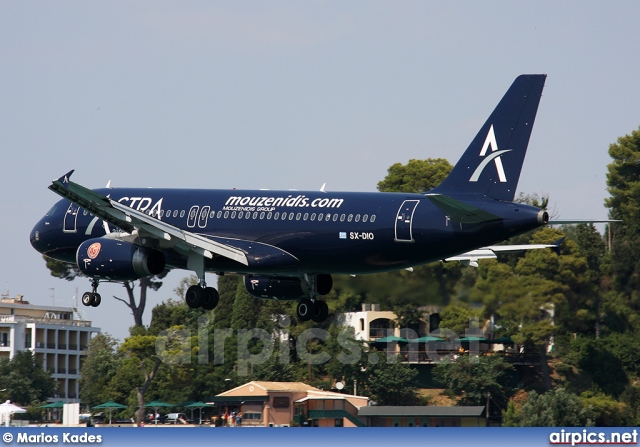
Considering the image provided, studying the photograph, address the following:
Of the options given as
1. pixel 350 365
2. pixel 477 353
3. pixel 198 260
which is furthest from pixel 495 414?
pixel 198 260

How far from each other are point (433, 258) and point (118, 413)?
5214 cm

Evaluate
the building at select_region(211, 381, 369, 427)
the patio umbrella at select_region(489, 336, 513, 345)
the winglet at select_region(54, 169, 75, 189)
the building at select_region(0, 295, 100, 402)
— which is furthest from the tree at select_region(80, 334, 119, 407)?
the winglet at select_region(54, 169, 75, 189)

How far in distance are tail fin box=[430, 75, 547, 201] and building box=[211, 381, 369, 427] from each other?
3438 centimetres

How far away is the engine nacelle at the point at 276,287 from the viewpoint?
2292 inches

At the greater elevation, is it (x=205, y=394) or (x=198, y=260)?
(x=198, y=260)

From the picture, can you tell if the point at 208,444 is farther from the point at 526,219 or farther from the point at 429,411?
the point at 429,411

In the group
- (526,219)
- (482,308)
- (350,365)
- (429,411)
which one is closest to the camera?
(526,219)

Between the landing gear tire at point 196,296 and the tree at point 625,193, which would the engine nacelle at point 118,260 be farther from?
the tree at point 625,193

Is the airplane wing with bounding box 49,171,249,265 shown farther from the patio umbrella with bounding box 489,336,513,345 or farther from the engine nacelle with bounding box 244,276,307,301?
the patio umbrella with bounding box 489,336,513,345

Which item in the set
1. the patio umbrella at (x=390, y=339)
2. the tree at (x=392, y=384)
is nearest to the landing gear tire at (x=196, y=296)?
the tree at (x=392, y=384)

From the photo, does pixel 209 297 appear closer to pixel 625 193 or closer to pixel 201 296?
pixel 201 296

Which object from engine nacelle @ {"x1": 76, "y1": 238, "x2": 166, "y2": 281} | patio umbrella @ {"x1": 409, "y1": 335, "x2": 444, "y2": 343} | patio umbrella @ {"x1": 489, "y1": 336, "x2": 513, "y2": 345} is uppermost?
engine nacelle @ {"x1": 76, "y1": 238, "x2": 166, "y2": 281}

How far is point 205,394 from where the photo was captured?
94.9 m

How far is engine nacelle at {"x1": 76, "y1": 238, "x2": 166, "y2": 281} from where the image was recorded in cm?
5406
